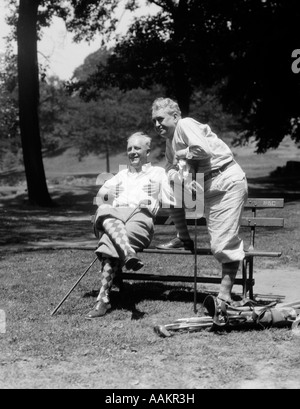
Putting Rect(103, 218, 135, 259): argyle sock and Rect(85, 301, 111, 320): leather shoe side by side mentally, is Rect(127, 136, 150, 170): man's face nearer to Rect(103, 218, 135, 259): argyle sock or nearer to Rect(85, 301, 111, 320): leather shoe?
Rect(103, 218, 135, 259): argyle sock

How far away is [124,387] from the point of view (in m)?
3.82

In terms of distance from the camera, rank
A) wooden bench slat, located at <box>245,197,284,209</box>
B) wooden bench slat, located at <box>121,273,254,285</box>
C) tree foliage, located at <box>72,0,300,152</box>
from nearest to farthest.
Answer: wooden bench slat, located at <box>121,273,254,285</box>, wooden bench slat, located at <box>245,197,284,209</box>, tree foliage, located at <box>72,0,300,152</box>

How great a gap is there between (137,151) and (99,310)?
153cm

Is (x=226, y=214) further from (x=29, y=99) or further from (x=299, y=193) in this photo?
(x=299, y=193)

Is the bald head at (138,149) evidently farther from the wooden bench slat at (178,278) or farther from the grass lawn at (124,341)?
the grass lawn at (124,341)

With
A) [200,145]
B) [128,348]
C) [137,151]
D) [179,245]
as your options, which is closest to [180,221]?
[179,245]

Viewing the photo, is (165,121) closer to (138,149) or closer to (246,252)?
(138,149)

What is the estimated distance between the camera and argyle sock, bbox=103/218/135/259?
5555mm

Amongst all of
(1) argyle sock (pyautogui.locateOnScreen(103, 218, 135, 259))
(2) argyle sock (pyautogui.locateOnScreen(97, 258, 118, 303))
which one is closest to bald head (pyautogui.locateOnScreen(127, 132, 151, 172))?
(1) argyle sock (pyautogui.locateOnScreen(103, 218, 135, 259))

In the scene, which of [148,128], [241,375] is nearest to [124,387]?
[241,375]

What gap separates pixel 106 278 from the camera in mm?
5707

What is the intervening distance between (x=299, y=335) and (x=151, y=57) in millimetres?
20193

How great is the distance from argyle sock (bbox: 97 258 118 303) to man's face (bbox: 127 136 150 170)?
100 centimetres

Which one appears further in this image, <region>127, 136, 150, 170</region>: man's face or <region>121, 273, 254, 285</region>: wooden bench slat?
<region>121, 273, 254, 285</region>: wooden bench slat
